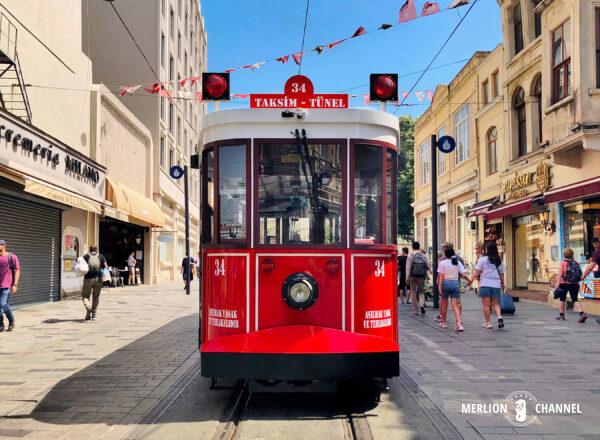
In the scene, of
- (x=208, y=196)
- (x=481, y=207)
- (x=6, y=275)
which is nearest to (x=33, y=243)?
(x=6, y=275)

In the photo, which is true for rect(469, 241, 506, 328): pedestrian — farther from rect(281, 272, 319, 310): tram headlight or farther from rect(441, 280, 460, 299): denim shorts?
rect(281, 272, 319, 310): tram headlight

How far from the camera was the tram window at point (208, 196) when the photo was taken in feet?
18.4

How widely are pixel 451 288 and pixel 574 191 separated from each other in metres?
5.17

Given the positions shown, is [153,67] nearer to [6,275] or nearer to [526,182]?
[526,182]

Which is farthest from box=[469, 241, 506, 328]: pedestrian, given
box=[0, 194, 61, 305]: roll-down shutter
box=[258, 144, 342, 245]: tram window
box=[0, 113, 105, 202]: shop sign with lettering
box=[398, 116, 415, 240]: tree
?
box=[398, 116, 415, 240]: tree

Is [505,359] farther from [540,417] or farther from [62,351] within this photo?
[62,351]

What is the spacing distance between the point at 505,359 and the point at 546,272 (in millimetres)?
9732

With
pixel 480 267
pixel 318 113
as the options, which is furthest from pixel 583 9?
pixel 318 113

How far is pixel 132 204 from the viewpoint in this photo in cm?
2156

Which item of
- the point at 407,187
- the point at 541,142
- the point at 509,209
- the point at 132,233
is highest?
the point at 407,187

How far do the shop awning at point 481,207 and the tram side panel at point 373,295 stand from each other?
50.3ft

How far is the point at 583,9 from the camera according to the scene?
1302cm

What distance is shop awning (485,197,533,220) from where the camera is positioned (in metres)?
16.3

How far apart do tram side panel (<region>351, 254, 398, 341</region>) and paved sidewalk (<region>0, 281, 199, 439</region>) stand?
7.11ft
